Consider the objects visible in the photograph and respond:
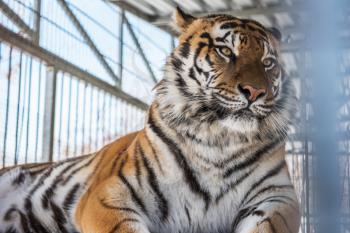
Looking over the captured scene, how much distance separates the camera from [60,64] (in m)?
4.89

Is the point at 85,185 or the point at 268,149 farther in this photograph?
the point at 85,185

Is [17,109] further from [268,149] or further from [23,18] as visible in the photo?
[268,149]

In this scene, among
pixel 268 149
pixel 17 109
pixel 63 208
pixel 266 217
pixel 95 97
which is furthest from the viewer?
pixel 95 97

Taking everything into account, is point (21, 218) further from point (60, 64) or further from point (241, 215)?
point (60, 64)

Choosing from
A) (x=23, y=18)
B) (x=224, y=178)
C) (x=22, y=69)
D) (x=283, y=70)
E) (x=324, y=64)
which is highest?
(x=23, y=18)

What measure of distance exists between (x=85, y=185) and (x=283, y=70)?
68cm

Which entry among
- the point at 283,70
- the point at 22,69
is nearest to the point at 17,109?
the point at 22,69

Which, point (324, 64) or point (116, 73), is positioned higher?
point (116, 73)

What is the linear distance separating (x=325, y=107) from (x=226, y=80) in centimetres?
107

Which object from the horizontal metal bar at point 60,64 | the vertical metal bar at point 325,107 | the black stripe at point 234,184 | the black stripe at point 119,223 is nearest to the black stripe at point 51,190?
the black stripe at point 119,223

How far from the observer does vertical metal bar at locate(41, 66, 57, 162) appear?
15.4 ft

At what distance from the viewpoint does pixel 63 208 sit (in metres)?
1.92

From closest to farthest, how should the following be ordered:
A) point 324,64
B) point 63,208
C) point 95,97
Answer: point 324,64 → point 63,208 → point 95,97

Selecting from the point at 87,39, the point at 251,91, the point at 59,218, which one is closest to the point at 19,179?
the point at 59,218
